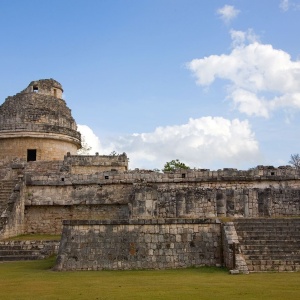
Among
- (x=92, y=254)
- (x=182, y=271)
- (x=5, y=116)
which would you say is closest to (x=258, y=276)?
(x=182, y=271)

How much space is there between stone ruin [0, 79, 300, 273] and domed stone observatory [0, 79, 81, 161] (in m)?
0.05

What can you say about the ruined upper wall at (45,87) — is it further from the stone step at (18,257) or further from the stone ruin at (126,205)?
the stone step at (18,257)

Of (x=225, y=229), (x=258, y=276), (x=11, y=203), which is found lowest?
(x=258, y=276)

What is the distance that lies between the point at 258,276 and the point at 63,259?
5387 millimetres

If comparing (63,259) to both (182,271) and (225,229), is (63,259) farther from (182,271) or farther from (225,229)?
(225,229)

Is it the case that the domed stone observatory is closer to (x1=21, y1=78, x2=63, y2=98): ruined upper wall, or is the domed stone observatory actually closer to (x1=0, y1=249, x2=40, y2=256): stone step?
(x1=21, y1=78, x2=63, y2=98): ruined upper wall

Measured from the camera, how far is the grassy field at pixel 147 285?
900cm

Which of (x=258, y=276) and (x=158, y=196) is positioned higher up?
(x=158, y=196)

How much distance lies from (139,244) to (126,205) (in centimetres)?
696

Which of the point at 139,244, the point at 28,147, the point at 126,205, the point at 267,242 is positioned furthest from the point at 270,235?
the point at 28,147

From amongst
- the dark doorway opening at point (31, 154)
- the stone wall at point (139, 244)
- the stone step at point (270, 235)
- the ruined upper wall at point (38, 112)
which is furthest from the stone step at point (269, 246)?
the dark doorway opening at point (31, 154)

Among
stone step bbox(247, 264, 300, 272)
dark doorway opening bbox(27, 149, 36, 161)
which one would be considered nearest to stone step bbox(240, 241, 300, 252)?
stone step bbox(247, 264, 300, 272)

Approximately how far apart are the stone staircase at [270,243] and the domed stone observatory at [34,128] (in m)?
15.1

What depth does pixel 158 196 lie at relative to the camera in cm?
1838
